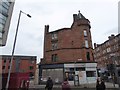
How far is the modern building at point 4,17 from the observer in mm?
12305

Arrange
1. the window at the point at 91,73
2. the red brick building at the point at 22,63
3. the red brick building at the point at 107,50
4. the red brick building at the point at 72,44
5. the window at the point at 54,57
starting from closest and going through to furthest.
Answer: the window at the point at 91,73 → the red brick building at the point at 72,44 → the window at the point at 54,57 → the red brick building at the point at 107,50 → the red brick building at the point at 22,63

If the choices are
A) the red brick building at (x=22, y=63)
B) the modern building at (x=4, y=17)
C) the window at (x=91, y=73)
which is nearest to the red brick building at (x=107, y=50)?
the window at (x=91, y=73)

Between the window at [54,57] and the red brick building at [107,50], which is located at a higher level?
the red brick building at [107,50]

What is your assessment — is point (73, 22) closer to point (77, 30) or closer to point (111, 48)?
point (77, 30)

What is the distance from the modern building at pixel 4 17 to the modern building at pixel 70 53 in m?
23.0

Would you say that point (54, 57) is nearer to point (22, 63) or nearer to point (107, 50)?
point (22, 63)

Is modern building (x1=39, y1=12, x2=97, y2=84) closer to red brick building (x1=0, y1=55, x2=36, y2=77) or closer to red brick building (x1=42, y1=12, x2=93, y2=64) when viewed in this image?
red brick building (x1=42, y1=12, x2=93, y2=64)

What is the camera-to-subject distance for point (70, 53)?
36.9 metres

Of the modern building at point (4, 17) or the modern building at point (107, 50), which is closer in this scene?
the modern building at point (4, 17)

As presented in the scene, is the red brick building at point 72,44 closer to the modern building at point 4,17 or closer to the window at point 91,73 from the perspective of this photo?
the window at point 91,73

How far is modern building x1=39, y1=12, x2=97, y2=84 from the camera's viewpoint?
35344 millimetres

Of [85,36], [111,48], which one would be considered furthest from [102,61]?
[85,36]

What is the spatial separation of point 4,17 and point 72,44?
1008 inches

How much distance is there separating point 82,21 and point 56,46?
8019mm
